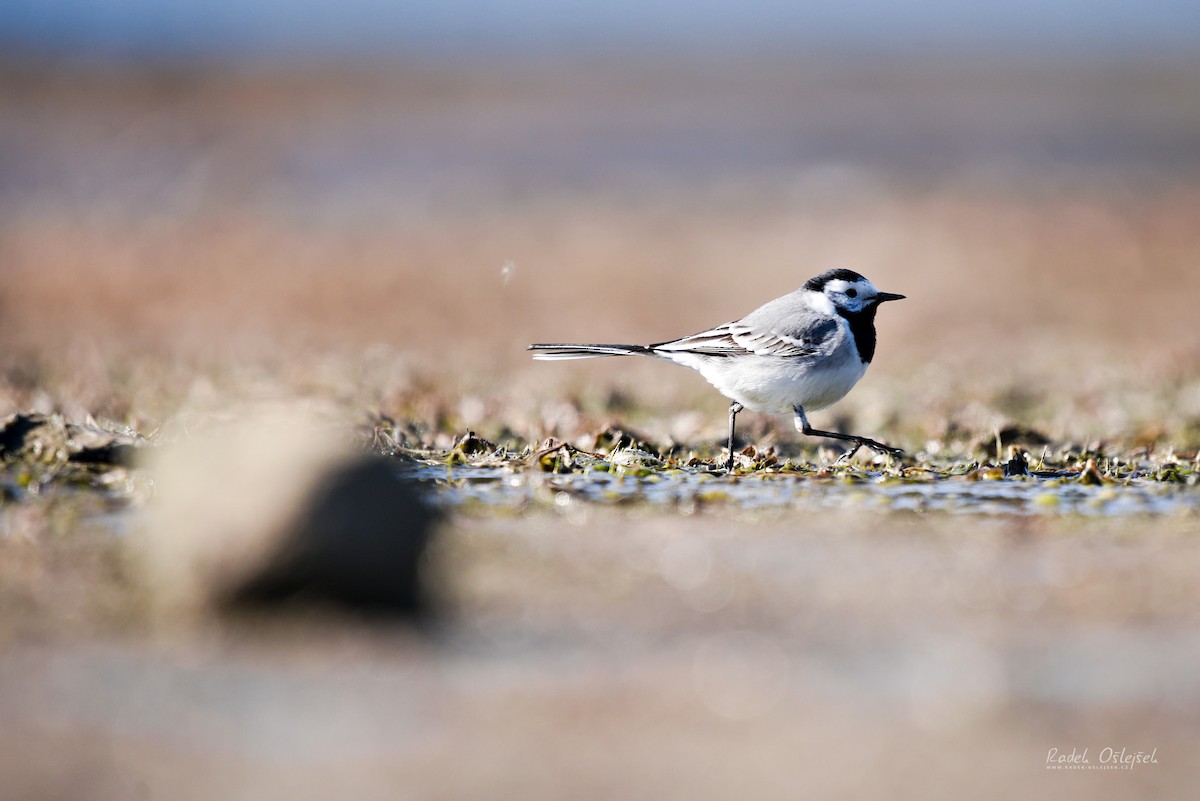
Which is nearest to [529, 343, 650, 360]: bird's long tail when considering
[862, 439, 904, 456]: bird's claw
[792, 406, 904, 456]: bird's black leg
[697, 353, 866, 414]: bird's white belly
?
[697, 353, 866, 414]: bird's white belly

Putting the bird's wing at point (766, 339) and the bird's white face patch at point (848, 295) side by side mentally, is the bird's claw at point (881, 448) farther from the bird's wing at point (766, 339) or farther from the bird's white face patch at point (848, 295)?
the bird's white face patch at point (848, 295)

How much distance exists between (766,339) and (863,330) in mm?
649

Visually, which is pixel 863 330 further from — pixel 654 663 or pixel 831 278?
pixel 654 663

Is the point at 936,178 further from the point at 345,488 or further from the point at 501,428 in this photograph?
the point at 345,488

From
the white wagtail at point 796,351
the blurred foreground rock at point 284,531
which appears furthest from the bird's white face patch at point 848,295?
the blurred foreground rock at point 284,531

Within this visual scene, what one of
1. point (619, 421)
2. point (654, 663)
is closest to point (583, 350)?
point (619, 421)

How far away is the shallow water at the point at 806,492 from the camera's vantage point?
24.3 feet

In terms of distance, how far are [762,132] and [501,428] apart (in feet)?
102

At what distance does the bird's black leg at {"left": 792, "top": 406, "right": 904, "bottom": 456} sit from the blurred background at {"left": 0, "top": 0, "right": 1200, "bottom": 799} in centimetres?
63

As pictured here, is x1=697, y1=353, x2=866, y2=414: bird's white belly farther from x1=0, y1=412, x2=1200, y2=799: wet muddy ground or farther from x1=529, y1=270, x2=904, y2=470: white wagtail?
x1=0, y1=412, x2=1200, y2=799: wet muddy ground

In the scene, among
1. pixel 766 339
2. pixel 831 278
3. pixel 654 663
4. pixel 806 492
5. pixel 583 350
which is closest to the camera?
pixel 654 663

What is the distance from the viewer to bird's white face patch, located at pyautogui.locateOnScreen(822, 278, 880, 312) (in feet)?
31.9

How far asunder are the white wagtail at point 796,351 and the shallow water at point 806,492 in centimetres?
87

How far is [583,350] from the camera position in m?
9.95
